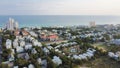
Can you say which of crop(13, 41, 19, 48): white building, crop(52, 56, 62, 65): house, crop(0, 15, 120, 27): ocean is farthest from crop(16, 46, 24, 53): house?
crop(0, 15, 120, 27): ocean

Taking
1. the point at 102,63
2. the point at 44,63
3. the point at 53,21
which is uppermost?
the point at 44,63

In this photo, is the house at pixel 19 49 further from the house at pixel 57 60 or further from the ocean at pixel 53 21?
the ocean at pixel 53 21

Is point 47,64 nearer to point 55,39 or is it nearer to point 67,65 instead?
point 67,65

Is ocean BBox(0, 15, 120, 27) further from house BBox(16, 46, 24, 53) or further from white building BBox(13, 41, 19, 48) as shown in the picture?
house BBox(16, 46, 24, 53)

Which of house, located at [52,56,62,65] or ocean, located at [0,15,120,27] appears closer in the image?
house, located at [52,56,62,65]

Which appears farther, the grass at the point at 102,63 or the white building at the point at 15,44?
the white building at the point at 15,44

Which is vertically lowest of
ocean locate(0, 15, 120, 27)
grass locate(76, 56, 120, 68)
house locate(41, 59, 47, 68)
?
ocean locate(0, 15, 120, 27)

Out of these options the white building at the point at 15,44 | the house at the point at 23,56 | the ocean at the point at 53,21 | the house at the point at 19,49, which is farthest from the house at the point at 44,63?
the ocean at the point at 53,21

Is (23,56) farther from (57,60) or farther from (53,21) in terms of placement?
(53,21)

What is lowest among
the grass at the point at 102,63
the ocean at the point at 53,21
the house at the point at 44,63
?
the ocean at the point at 53,21

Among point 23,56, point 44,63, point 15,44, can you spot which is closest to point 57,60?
point 44,63

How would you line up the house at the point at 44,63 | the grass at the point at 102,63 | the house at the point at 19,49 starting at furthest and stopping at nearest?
1. the house at the point at 19,49
2. the grass at the point at 102,63
3. the house at the point at 44,63
